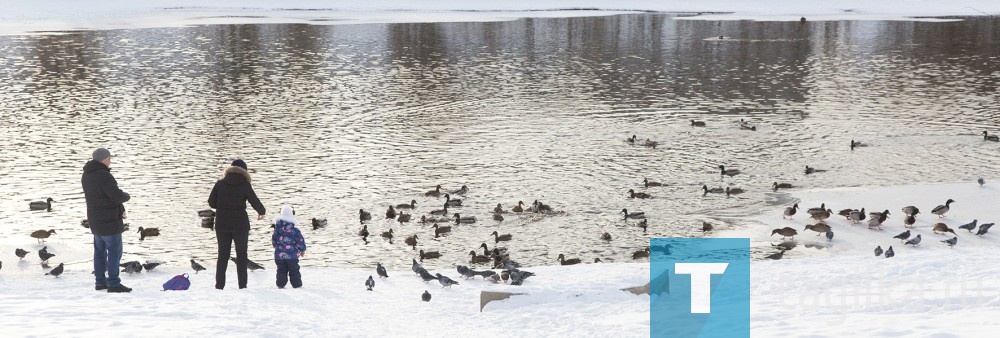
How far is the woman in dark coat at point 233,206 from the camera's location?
40.4 feet

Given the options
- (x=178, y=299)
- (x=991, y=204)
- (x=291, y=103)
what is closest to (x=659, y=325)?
(x=178, y=299)

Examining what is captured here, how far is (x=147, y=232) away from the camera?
18531mm

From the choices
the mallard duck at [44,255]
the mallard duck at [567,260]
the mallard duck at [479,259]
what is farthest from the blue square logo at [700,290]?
the mallard duck at [44,255]

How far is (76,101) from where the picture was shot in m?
35.5

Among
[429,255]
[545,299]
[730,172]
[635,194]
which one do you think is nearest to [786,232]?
[635,194]

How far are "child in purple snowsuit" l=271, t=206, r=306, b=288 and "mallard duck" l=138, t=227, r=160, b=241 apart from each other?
5643mm

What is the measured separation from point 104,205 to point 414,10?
238ft

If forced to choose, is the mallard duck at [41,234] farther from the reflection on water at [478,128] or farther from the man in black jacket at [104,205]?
the man in black jacket at [104,205]

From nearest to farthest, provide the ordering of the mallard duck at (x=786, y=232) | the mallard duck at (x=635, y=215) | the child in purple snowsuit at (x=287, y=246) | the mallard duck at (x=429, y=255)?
1. the child in purple snowsuit at (x=287, y=246)
2. the mallard duck at (x=429, y=255)
3. the mallard duck at (x=786, y=232)
4. the mallard duck at (x=635, y=215)

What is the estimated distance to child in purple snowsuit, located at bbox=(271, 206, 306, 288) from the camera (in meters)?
13.2

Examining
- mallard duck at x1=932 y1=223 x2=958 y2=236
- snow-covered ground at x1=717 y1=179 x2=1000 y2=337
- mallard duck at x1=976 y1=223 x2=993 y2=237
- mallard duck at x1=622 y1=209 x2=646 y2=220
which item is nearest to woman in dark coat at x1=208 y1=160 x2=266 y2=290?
snow-covered ground at x1=717 y1=179 x2=1000 y2=337

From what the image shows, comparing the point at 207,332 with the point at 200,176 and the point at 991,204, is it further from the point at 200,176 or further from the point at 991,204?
the point at 991,204

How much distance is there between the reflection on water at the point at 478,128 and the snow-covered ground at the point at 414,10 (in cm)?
1880

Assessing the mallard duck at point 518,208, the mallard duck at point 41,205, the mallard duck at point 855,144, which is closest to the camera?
the mallard duck at point 518,208
